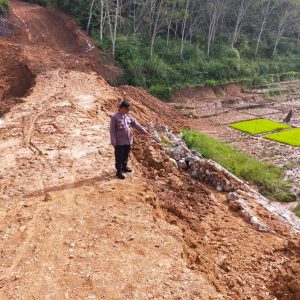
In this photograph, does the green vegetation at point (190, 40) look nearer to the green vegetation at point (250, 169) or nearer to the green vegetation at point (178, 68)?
the green vegetation at point (178, 68)

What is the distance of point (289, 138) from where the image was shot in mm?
17125

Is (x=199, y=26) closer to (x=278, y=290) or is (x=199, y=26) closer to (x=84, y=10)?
(x=84, y=10)

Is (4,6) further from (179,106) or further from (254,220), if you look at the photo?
(254,220)

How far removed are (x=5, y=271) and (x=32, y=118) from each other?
716cm

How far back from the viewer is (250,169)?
40.3 ft

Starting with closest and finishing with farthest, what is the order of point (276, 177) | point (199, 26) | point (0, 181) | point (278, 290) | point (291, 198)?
point (278, 290) < point (0, 181) < point (291, 198) < point (276, 177) < point (199, 26)

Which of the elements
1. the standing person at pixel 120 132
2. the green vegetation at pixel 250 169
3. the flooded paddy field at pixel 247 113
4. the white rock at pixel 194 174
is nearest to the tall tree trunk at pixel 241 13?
the flooded paddy field at pixel 247 113

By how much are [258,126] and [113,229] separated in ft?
50.8

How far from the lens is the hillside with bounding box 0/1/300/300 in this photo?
14.7ft

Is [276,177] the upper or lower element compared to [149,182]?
lower

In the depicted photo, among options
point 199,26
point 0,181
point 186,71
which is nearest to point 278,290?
point 0,181

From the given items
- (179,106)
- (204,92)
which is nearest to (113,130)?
(179,106)

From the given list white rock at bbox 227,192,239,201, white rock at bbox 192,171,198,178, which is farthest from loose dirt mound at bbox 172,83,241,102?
white rock at bbox 227,192,239,201

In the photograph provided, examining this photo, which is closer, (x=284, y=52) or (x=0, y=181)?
(x=0, y=181)
